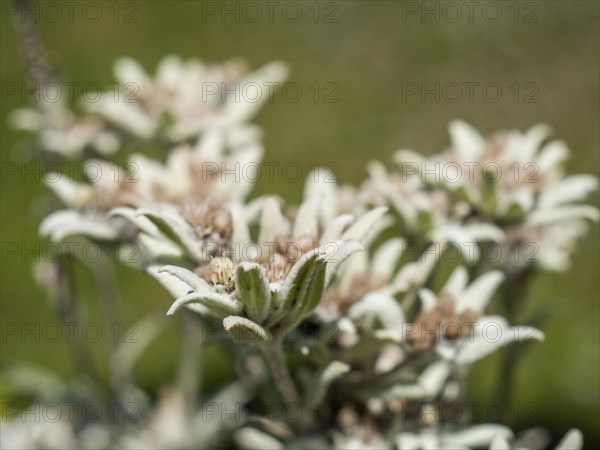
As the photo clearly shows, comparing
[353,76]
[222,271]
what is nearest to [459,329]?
[222,271]

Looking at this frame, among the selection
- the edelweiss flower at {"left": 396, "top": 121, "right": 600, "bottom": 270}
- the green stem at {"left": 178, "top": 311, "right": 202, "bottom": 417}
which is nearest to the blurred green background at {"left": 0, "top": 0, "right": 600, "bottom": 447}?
the green stem at {"left": 178, "top": 311, "right": 202, "bottom": 417}

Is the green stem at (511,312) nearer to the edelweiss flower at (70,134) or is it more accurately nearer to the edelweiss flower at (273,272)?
the edelweiss flower at (273,272)

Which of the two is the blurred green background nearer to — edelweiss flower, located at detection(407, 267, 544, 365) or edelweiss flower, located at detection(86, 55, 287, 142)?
edelweiss flower, located at detection(86, 55, 287, 142)

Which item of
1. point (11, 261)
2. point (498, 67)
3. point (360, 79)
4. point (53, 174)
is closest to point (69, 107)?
point (11, 261)

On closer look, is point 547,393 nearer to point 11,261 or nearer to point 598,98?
point 598,98

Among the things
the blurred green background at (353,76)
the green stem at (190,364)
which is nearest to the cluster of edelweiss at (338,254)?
the green stem at (190,364)
